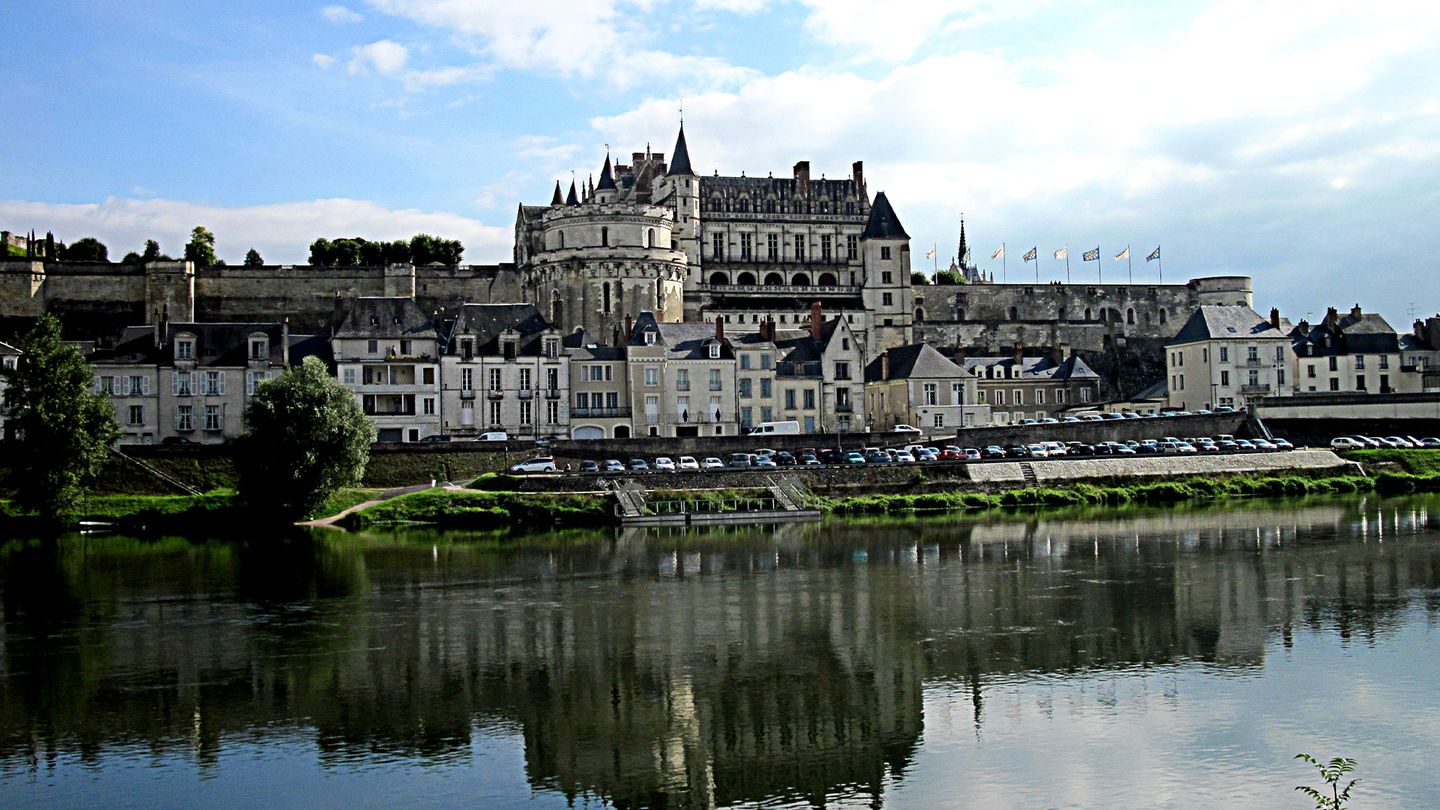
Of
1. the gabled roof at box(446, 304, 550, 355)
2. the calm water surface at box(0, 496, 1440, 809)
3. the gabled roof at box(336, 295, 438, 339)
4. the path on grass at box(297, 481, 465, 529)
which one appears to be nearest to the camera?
the calm water surface at box(0, 496, 1440, 809)

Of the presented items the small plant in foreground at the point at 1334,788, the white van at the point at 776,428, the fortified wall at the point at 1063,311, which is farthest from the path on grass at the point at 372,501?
the fortified wall at the point at 1063,311

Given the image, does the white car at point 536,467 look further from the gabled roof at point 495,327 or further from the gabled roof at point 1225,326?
the gabled roof at point 1225,326

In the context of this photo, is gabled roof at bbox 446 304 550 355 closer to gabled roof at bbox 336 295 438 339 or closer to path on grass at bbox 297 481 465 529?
gabled roof at bbox 336 295 438 339

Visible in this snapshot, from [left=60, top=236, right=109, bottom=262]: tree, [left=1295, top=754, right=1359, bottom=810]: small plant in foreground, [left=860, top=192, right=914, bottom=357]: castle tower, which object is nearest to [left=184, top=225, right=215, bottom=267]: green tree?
[left=60, top=236, right=109, bottom=262]: tree

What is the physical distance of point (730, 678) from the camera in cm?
1848

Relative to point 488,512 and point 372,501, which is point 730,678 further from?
point 372,501

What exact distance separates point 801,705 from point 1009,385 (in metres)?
48.3

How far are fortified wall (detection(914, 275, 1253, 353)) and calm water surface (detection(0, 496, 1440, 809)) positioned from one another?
1911 inches

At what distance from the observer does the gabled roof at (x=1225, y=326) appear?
58.7 m

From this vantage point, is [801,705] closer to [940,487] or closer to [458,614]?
[458,614]

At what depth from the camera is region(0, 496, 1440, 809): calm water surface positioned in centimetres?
1435

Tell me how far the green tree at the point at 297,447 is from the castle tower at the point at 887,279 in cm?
4093

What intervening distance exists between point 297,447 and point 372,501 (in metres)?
3.65

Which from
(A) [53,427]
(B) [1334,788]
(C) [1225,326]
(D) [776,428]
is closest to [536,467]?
(D) [776,428]
